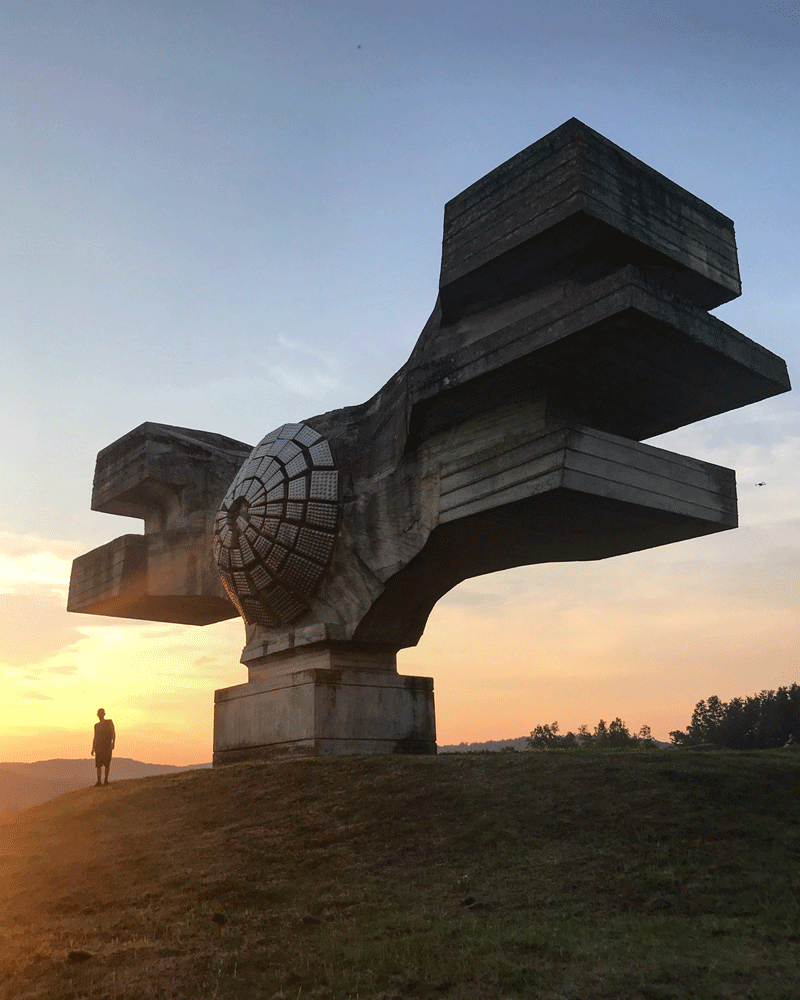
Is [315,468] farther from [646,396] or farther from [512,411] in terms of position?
[646,396]

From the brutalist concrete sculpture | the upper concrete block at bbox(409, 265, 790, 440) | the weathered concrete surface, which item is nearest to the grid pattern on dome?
the brutalist concrete sculpture

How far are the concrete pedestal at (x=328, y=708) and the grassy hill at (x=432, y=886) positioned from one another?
208 cm

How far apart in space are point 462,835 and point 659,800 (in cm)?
188

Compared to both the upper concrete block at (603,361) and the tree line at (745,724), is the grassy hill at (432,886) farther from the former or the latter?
the tree line at (745,724)

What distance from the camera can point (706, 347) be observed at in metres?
10.5

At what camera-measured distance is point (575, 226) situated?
413 inches

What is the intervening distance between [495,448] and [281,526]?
13.6 ft

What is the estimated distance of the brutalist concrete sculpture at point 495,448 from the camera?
10602mm

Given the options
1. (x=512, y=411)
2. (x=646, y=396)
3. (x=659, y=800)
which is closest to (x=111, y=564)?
(x=512, y=411)

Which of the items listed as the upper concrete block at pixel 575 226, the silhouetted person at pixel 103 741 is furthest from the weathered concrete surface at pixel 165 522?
the upper concrete block at pixel 575 226

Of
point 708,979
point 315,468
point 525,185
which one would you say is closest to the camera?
point 708,979

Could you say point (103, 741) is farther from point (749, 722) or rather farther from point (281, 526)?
point (749, 722)

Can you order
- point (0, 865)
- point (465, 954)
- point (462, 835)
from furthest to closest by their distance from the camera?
point (0, 865), point (462, 835), point (465, 954)

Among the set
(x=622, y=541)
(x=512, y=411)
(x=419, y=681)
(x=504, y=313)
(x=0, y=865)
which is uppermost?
(x=504, y=313)
